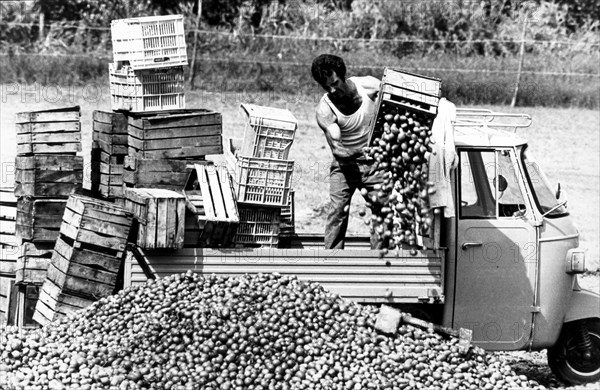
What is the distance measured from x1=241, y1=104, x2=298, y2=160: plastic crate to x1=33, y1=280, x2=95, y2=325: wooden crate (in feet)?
6.31

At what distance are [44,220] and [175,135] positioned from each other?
1.48 meters

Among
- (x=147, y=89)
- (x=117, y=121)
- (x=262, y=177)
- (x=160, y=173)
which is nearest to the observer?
(x=262, y=177)

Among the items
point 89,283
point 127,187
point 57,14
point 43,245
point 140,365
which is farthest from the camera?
point 57,14

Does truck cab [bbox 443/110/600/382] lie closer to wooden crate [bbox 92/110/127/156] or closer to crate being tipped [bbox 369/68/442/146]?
crate being tipped [bbox 369/68/442/146]

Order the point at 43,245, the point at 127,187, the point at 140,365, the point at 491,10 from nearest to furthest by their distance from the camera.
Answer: the point at 140,365
the point at 43,245
the point at 127,187
the point at 491,10

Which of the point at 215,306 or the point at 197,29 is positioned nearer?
the point at 215,306

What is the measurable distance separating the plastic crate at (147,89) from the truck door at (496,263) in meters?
3.18

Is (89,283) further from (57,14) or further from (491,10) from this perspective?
(491,10)

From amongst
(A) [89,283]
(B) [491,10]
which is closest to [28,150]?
(A) [89,283]

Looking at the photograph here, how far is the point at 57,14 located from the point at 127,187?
53.2 ft

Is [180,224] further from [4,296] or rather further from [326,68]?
[4,296]

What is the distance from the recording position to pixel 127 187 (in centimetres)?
986

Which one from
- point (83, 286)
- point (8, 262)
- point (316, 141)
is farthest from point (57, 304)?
point (316, 141)

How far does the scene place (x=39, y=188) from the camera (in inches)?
368
